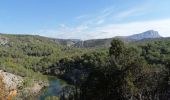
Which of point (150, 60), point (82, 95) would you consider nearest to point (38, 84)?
point (150, 60)

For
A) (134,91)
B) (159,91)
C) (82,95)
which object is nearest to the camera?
(134,91)

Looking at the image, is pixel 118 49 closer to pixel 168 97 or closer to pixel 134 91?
pixel 168 97

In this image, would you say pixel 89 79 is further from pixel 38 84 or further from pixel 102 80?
pixel 38 84

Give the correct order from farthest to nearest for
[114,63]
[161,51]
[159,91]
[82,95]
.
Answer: [161,51] < [82,95] < [159,91] < [114,63]

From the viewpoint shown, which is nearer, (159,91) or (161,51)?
(159,91)

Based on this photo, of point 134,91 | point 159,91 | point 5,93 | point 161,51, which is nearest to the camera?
point 5,93

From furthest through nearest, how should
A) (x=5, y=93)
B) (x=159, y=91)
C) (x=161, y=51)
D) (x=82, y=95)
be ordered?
(x=161, y=51), (x=82, y=95), (x=159, y=91), (x=5, y=93)

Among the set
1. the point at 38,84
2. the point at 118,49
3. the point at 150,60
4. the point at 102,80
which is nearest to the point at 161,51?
the point at 150,60

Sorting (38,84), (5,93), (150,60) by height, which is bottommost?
(38,84)

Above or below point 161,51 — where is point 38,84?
below
